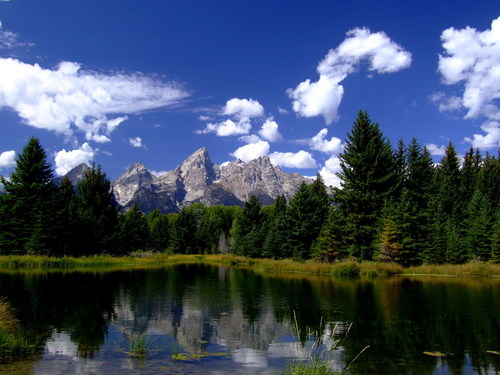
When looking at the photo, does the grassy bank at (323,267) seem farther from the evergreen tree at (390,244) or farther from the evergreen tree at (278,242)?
the evergreen tree at (278,242)

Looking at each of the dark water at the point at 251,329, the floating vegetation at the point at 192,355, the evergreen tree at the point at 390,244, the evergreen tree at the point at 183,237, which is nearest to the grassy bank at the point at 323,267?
the evergreen tree at the point at 390,244

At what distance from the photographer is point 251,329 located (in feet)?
46.3

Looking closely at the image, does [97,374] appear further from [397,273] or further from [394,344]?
[397,273]

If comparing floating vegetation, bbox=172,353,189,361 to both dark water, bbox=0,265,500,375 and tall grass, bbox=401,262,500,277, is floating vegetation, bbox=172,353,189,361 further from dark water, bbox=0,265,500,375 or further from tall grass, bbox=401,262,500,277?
tall grass, bbox=401,262,500,277

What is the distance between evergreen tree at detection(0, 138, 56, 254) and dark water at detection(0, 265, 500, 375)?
2400 cm

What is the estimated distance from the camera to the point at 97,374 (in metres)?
8.67

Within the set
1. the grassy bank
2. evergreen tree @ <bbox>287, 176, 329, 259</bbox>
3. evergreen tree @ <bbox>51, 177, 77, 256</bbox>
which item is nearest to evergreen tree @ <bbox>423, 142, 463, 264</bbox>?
the grassy bank

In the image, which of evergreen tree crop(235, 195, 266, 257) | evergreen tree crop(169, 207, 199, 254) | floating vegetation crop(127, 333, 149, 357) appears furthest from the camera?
evergreen tree crop(169, 207, 199, 254)

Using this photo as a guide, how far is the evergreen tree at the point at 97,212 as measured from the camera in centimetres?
5666

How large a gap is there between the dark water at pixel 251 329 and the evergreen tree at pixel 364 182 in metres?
23.3

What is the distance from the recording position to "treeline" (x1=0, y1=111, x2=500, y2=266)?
1693 inches

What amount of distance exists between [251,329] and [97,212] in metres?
53.9

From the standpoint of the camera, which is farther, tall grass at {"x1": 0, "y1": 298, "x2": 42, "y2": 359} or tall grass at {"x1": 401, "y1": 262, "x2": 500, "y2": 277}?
tall grass at {"x1": 401, "y1": 262, "x2": 500, "y2": 277}

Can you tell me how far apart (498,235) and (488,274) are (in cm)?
556
